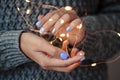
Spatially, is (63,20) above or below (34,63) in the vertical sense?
above

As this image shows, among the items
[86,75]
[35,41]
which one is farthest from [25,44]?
[86,75]

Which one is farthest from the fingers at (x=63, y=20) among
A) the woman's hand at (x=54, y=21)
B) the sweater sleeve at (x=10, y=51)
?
the sweater sleeve at (x=10, y=51)

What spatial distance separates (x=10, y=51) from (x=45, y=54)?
116 millimetres

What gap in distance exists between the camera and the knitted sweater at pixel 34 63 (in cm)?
66

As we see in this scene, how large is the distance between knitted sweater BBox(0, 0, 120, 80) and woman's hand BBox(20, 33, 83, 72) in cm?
3

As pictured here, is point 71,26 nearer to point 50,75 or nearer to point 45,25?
point 45,25

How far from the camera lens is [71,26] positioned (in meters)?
0.56

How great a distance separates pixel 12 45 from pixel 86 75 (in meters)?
0.21

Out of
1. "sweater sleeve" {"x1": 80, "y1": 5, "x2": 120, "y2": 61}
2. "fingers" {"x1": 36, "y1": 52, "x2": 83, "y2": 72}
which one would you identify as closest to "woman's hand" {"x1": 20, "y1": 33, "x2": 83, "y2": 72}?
"fingers" {"x1": 36, "y1": 52, "x2": 83, "y2": 72}

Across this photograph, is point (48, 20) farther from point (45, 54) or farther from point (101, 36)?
point (101, 36)

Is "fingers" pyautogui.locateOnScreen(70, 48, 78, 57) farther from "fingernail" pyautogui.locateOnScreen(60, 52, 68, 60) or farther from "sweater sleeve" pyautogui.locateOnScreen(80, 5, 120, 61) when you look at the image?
"sweater sleeve" pyautogui.locateOnScreen(80, 5, 120, 61)

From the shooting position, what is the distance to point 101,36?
0.72 meters

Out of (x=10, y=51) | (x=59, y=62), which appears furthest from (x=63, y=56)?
(x=10, y=51)

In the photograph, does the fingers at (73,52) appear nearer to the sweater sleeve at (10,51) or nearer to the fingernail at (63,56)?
the fingernail at (63,56)
